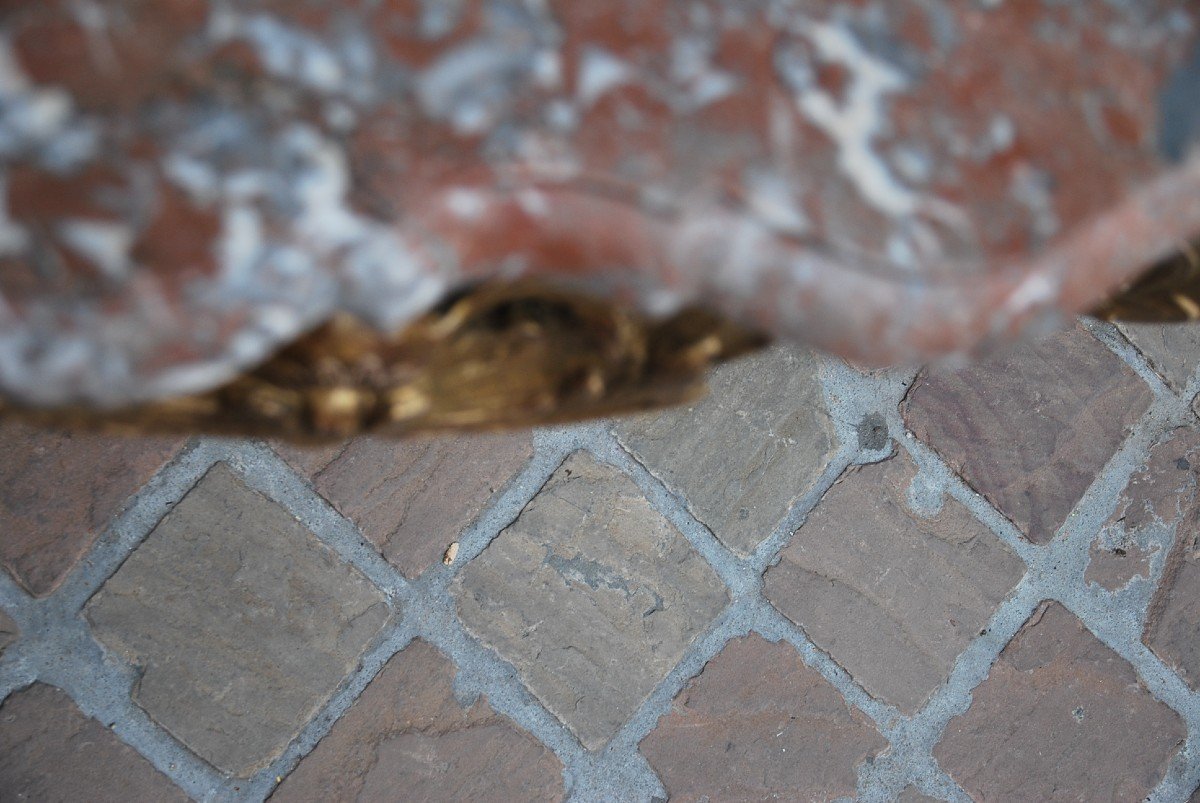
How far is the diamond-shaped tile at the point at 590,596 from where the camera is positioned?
128 cm

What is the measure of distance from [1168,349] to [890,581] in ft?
2.00

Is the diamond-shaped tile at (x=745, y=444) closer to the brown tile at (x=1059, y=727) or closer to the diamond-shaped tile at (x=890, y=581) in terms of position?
the diamond-shaped tile at (x=890, y=581)

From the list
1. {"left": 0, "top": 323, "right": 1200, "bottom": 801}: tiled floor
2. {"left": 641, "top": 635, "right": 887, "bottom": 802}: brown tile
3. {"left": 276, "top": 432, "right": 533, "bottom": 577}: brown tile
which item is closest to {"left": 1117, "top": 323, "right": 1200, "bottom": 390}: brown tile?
{"left": 0, "top": 323, "right": 1200, "bottom": 801}: tiled floor

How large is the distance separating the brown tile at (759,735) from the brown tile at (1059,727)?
0.15 m

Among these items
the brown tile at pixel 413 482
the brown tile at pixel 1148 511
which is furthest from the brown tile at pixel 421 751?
the brown tile at pixel 1148 511

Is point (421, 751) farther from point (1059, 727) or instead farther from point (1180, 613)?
point (1180, 613)

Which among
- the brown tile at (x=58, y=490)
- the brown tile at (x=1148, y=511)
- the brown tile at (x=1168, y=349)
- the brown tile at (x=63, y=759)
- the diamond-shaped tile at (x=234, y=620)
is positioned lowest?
the brown tile at (x=63, y=759)

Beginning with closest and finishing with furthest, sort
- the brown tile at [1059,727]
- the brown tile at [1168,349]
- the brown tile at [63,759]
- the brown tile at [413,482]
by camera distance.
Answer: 1. the brown tile at [63,759]
2. the brown tile at [413,482]
3. the brown tile at [1059,727]
4. the brown tile at [1168,349]

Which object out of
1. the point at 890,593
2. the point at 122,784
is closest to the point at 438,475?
the point at 122,784

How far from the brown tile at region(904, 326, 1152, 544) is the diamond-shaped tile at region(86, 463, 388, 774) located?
0.82 m

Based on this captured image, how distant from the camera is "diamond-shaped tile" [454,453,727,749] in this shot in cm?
128

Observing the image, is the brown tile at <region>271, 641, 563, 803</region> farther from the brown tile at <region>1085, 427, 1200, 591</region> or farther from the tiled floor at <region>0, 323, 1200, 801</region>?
the brown tile at <region>1085, 427, 1200, 591</region>

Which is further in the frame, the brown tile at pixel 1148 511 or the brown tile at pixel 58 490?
the brown tile at pixel 1148 511

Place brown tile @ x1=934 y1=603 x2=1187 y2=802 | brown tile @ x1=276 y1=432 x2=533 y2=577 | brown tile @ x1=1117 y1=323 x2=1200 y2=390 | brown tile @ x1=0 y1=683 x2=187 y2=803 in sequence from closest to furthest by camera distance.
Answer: brown tile @ x1=0 y1=683 x2=187 y2=803, brown tile @ x1=276 y1=432 x2=533 y2=577, brown tile @ x1=934 y1=603 x2=1187 y2=802, brown tile @ x1=1117 y1=323 x2=1200 y2=390
